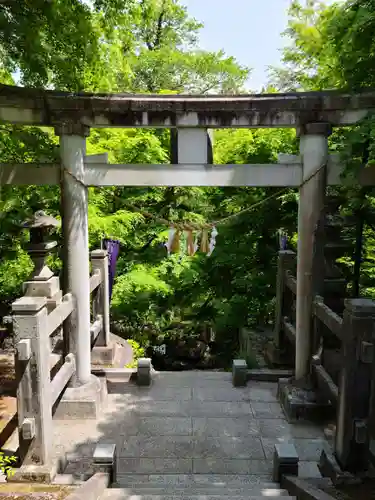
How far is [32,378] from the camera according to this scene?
5605mm

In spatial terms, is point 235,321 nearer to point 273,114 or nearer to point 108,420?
point 108,420

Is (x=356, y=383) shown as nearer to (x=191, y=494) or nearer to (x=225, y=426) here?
(x=191, y=494)

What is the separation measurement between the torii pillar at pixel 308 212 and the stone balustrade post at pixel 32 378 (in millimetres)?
4515

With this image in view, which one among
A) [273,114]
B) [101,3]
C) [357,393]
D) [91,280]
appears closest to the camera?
[357,393]

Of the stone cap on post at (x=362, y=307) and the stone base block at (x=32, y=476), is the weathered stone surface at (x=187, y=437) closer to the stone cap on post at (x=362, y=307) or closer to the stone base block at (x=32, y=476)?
the stone base block at (x=32, y=476)

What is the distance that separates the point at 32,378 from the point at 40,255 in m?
2.30

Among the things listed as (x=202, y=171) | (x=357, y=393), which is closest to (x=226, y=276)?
(x=202, y=171)

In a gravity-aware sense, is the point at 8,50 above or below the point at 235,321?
above

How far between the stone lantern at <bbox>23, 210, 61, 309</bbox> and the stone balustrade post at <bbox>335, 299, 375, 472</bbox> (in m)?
4.62

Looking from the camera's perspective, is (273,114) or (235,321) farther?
(235,321)

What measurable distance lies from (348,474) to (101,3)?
7830mm

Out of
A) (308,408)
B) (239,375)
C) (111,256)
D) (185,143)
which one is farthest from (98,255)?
(308,408)

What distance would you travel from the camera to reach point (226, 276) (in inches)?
530

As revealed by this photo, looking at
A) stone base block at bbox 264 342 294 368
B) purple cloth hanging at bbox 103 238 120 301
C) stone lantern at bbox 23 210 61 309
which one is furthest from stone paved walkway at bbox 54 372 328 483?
purple cloth hanging at bbox 103 238 120 301
